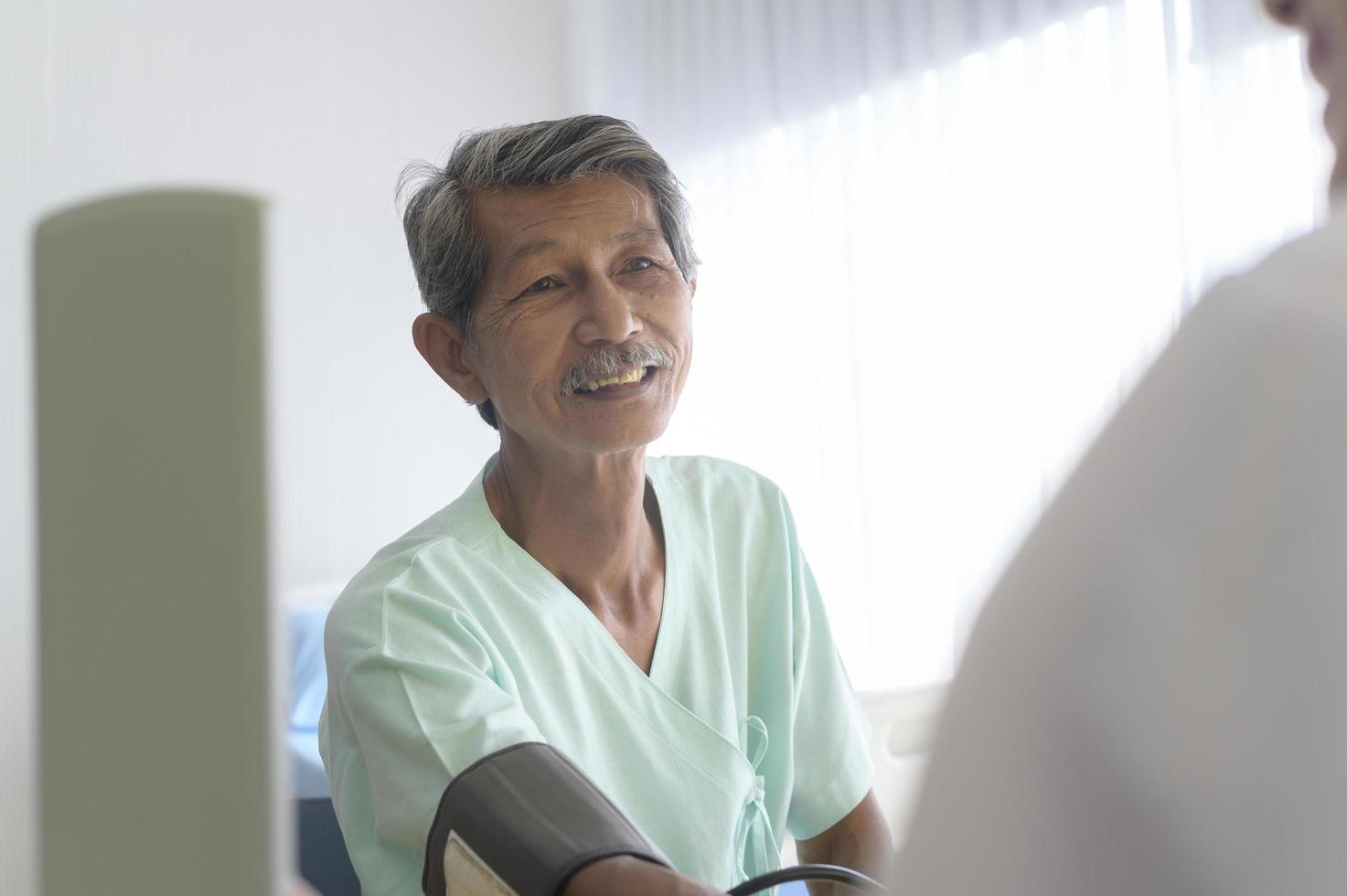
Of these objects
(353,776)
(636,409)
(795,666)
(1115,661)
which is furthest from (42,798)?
(795,666)

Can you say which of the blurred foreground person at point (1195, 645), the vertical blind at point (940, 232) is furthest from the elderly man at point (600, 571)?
the vertical blind at point (940, 232)

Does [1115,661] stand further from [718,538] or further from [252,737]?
[718,538]

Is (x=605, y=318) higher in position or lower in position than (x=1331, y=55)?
lower

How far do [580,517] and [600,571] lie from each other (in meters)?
0.05

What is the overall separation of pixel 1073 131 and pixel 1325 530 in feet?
9.50

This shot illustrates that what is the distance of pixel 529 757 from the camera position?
2.28 ft

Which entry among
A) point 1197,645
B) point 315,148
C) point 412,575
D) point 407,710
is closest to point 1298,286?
point 1197,645

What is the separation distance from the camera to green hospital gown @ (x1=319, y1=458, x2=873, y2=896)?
2.91ft

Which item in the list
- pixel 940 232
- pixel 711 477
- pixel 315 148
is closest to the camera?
pixel 711 477

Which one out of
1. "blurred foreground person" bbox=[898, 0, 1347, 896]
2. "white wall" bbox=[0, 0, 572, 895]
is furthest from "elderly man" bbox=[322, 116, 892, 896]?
"white wall" bbox=[0, 0, 572, 895]

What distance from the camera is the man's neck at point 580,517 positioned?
1153 millimetres

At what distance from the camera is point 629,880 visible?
637 mm

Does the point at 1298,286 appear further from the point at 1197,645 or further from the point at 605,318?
the point at 605,318

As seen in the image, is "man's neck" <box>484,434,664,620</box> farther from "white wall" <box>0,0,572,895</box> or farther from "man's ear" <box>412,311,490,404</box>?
"white wall" <box>0,0,572,895</box>
